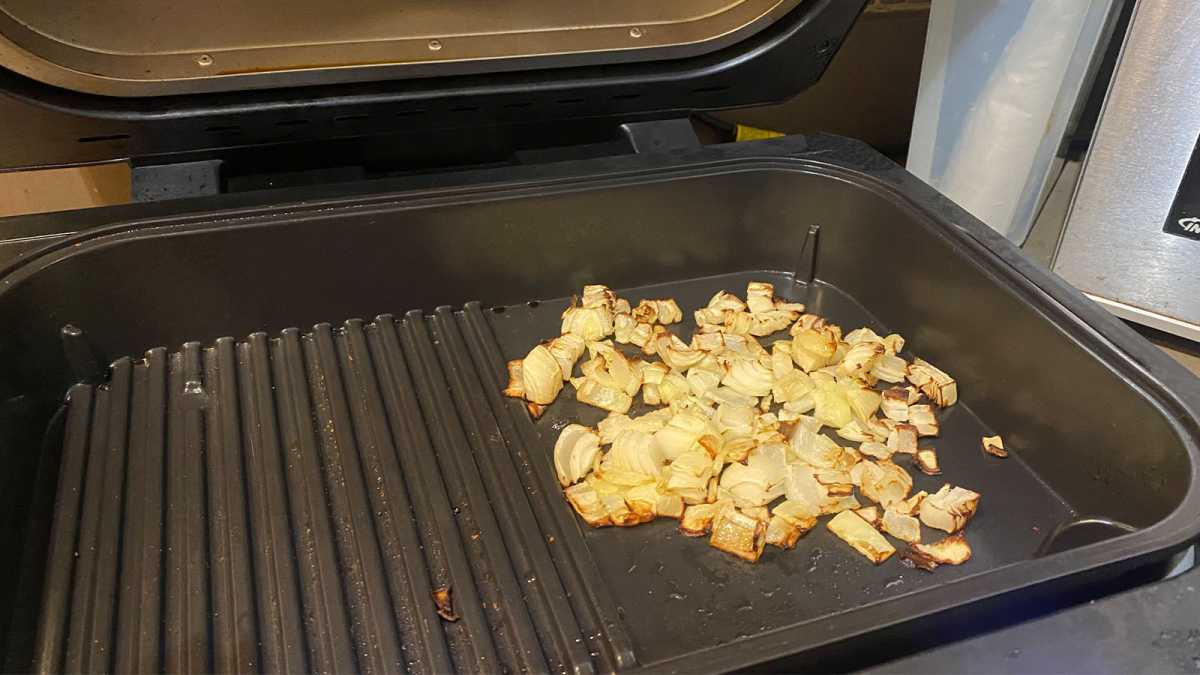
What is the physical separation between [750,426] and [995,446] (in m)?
0.22

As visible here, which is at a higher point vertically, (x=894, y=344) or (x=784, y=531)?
(x=894, y=344)

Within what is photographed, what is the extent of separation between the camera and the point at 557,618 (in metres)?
0.55

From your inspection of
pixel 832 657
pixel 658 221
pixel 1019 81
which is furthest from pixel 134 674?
pixel 1019 81

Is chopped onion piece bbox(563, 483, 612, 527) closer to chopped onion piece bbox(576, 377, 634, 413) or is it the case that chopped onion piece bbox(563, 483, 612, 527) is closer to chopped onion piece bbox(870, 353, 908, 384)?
chopped onion piece bbox(576, 377, 634, 413)

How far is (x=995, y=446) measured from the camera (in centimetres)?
70

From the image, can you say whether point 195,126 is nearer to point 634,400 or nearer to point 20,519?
point 20,519

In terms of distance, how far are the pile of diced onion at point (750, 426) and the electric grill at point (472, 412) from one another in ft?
0.07

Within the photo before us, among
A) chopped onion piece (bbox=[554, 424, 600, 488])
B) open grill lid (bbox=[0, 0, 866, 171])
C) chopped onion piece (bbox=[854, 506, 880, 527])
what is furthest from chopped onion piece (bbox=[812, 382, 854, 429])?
open grill lid (bbox=[0, 0, 866, 171])

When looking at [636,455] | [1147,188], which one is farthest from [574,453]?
[1147,188]

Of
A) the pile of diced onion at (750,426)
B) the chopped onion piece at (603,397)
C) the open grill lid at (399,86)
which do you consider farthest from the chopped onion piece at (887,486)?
the open grill lid at (399,86)

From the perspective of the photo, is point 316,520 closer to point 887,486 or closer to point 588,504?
point 588,504

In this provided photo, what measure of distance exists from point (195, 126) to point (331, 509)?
14.7 inches

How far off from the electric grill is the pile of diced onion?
2 cm

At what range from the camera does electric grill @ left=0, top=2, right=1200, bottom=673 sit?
53 centimetres
